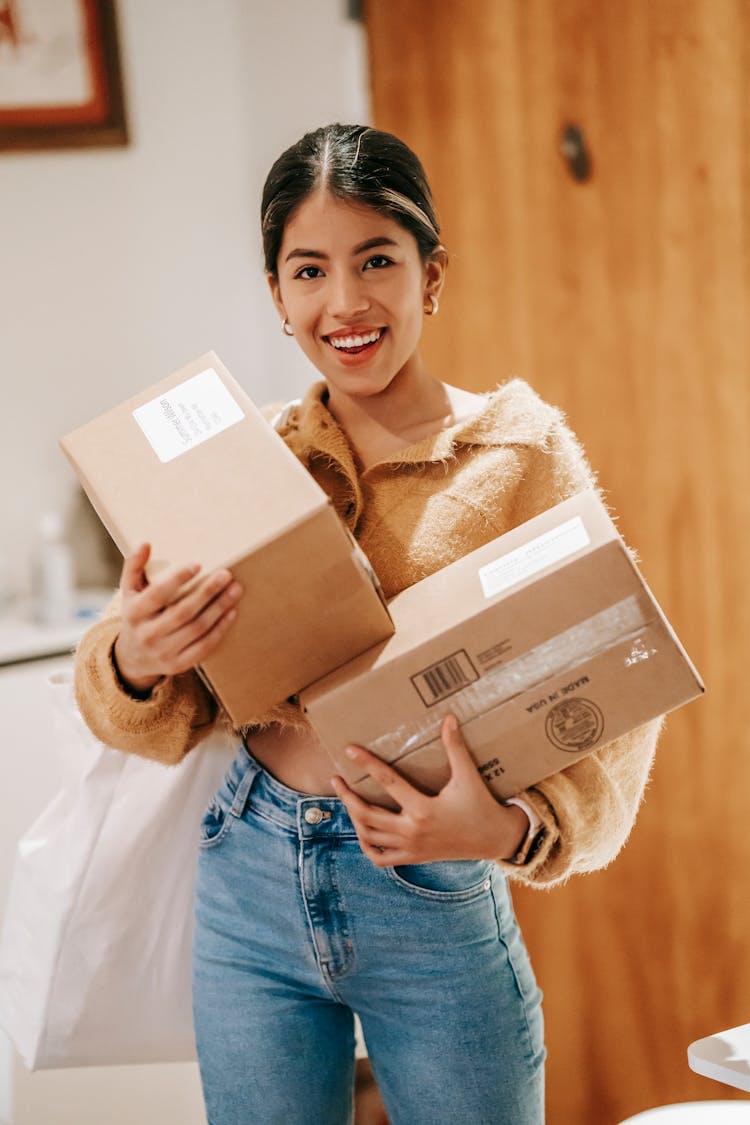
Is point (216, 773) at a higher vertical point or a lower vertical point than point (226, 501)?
lower

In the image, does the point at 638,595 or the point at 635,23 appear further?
the point at 635,23

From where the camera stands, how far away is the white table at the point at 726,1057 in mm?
744

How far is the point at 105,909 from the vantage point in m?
1.18

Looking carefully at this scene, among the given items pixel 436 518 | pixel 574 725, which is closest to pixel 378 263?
pixel 436 518

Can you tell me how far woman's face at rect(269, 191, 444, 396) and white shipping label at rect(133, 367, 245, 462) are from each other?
0.15 metres

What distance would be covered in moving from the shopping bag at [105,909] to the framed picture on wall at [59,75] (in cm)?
148

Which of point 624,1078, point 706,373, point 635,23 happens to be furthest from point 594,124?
point 624,1078

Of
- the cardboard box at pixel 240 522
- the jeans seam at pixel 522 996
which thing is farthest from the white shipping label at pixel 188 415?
the jeans seam at pixel 522 996

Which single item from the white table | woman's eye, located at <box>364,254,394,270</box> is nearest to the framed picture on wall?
woman's eye, located at <box>364,254,394,270</box>

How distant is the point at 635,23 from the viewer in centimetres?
140


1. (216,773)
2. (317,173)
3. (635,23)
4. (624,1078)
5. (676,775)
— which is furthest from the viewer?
(624,1078)

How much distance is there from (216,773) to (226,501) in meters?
0.45

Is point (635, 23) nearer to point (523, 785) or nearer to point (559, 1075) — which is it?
point (523, 785)

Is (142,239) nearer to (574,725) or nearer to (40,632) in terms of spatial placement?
(40,632)
